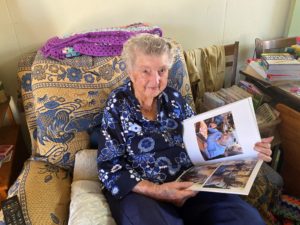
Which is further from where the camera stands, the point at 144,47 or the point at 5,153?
the point at 5,153

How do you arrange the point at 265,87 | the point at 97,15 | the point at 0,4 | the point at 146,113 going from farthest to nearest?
the point at 265,87 → the point at 97,15 → the point at 0,4 → the point at 146,113

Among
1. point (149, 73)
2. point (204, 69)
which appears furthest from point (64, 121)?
point (204, 69)

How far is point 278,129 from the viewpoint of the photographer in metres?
1.59

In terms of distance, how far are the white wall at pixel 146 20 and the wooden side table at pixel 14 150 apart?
168mm

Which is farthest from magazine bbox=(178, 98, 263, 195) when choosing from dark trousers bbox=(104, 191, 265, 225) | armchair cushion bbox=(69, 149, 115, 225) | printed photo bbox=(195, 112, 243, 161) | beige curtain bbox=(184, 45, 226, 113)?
beige curtain bbox=(184, 45, 226, 113)

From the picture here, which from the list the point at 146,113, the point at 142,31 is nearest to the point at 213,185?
the point at 146,113

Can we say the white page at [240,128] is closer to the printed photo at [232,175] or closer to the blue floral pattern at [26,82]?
the printed photo at [232,175]

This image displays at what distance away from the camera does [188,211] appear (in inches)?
42.7

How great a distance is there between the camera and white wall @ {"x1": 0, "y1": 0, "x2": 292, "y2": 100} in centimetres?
138

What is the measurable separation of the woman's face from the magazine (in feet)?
0.70

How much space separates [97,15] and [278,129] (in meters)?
1.19

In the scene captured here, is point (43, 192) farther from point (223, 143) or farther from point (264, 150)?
point (264, 150)

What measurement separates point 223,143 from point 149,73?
40cm

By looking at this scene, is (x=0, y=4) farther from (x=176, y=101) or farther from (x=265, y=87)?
(x=265, y=87)
